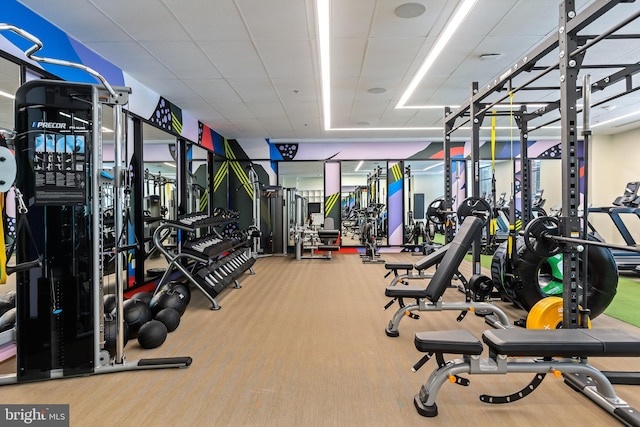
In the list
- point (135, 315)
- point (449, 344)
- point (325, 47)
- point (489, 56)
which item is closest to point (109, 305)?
point (135, 315)

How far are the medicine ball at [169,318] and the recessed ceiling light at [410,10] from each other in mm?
3344

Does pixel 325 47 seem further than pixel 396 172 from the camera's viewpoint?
No

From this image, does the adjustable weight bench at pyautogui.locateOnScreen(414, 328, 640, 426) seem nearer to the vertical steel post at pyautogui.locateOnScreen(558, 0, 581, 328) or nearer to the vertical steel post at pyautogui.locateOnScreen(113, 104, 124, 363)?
the vertical steel post at pyautogui.locateOnScreen(558, 0, 581, 328)

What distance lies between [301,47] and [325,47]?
25cm

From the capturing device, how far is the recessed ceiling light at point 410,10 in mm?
2806

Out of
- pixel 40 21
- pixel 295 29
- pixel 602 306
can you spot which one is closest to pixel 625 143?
pixel 602 306

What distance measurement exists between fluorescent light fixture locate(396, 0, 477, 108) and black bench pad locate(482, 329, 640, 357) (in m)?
2.57

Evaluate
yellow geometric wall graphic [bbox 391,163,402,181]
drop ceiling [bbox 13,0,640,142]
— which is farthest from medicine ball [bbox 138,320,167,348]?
yellow geometric wall graphic [bbox 391,163,402,181]

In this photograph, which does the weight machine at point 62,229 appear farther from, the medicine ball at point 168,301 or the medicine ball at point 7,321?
the medicine ball at point 168,301

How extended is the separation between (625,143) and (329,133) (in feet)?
22.9

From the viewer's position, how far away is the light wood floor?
1.84 meters

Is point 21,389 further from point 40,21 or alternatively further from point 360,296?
point 360,296

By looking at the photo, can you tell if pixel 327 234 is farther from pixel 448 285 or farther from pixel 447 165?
pixel 448 285

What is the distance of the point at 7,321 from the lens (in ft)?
8.68
